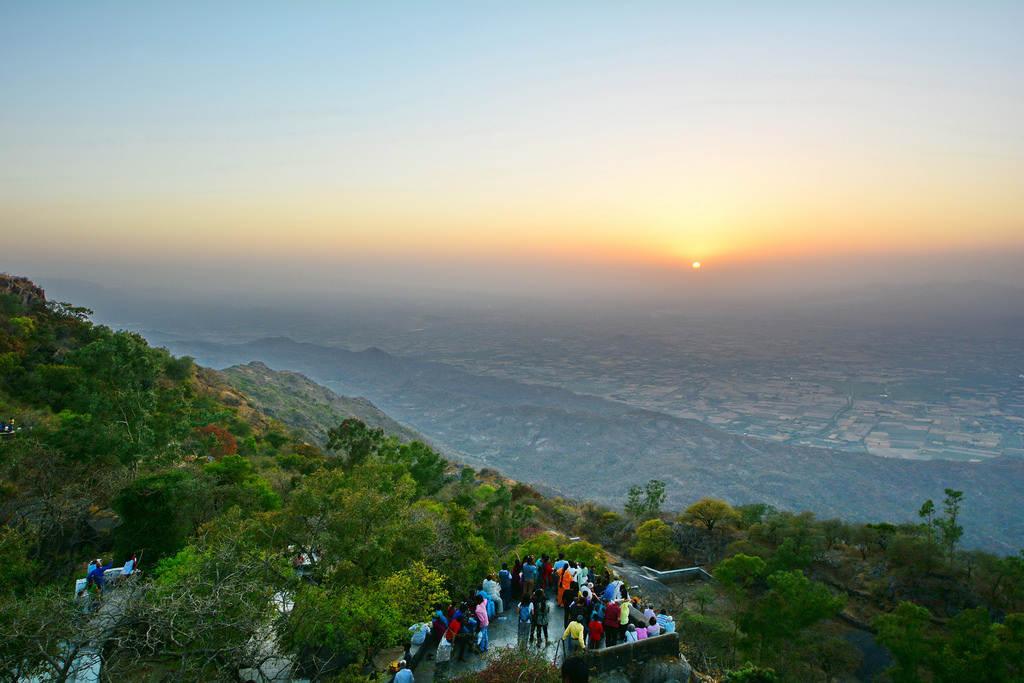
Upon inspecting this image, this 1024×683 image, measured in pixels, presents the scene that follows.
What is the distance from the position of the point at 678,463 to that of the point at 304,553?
79.6 m

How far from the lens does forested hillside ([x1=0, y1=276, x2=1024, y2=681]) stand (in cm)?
1075

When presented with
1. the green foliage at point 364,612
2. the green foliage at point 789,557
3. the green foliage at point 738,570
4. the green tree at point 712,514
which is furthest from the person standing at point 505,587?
the green tree at point 712,514

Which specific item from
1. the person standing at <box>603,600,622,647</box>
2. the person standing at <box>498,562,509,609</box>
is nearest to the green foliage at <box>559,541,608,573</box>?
the person standing at <box>498,562,509,609</box>

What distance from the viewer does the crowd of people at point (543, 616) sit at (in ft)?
40.9

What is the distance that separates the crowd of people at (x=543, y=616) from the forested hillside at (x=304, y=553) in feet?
3.32

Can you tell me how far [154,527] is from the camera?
18703 mm

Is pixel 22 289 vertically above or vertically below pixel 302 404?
above

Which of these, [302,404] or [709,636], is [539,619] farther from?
[302,404]

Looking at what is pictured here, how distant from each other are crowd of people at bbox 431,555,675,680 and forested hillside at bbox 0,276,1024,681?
1011mm

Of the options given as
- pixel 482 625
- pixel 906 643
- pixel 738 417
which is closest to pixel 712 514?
pixel 906 643

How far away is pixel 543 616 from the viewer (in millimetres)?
13172

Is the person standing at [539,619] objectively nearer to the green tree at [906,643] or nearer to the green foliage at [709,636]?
the green foliage at [709,636]

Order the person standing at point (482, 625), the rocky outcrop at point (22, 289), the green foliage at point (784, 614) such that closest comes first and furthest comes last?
the person standing at point (482, 625) < the green foliage at point (784, 614) < the rocky outcrop at point (22, 289)

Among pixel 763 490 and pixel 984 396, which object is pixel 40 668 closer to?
pixel 763 490
